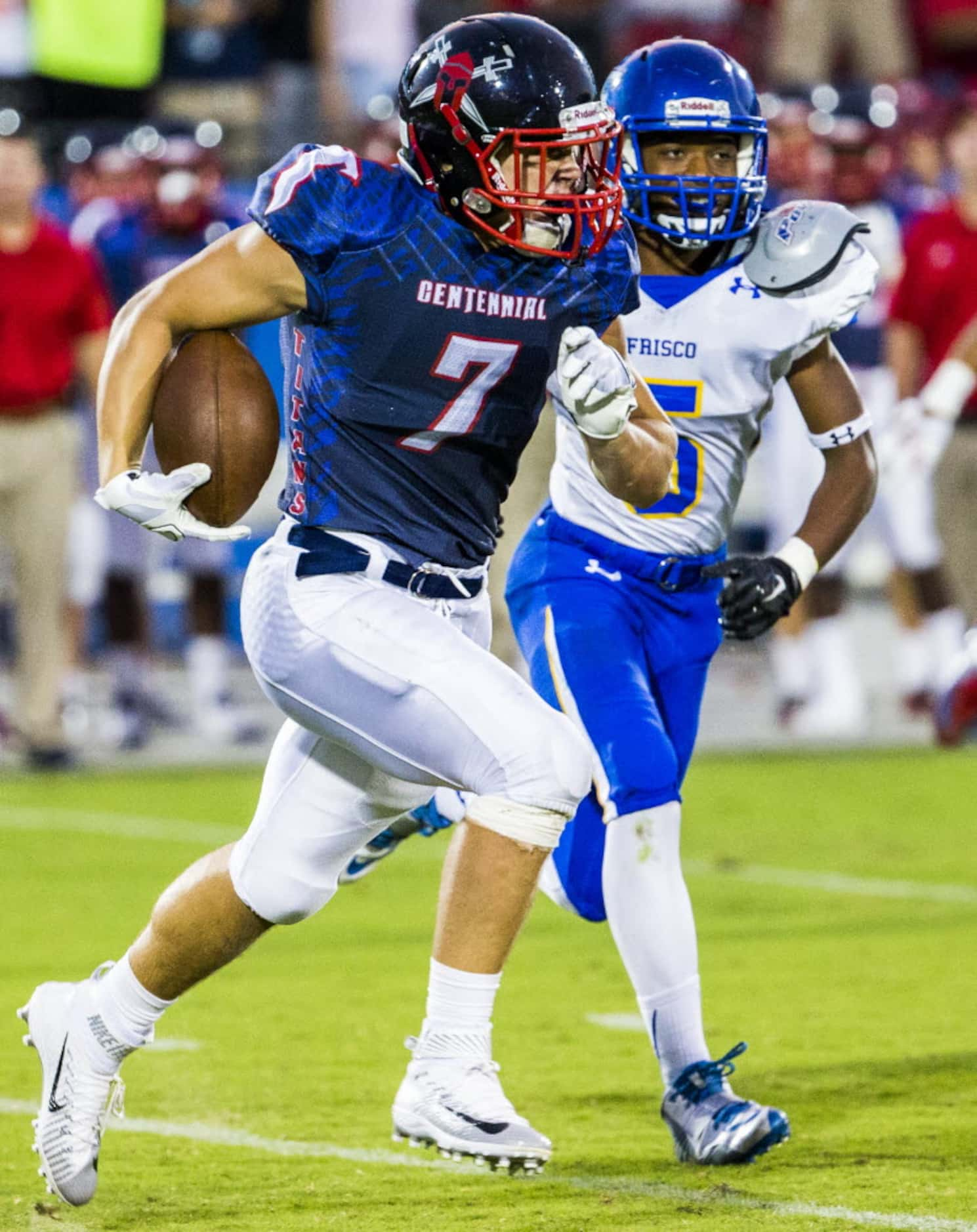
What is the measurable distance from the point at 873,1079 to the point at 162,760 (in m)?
4.44

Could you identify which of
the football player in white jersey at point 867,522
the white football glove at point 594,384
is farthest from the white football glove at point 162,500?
the football player in white jersey at point 867,522

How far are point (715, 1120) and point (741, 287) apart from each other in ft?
4.41

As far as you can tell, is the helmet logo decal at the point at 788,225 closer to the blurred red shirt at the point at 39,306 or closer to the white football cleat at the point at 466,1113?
the white football cleat at the point at 466,1113

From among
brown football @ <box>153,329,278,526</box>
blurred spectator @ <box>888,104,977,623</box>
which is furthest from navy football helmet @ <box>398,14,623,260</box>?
blurred spectator @ <box>888,104,977,623</box>

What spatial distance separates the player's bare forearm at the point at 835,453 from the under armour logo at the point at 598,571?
304 millimetres

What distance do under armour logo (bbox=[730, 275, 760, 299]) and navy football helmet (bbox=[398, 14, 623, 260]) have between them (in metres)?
0.67

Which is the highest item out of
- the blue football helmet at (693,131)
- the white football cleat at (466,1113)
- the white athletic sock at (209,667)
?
the blue football helmet at (693,131)

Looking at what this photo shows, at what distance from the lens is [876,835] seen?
6.48 m

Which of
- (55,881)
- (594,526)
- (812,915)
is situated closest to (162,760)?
(55,881)

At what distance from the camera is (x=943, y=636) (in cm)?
848

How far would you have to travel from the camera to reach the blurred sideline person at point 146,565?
8219 millimetres

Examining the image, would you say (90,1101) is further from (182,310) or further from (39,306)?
(39,306)

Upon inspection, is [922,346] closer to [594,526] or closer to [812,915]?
[812,915]

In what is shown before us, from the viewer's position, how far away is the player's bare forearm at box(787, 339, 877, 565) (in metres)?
3.80
